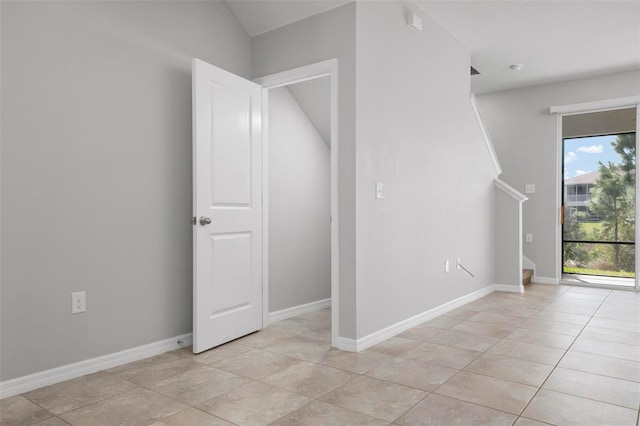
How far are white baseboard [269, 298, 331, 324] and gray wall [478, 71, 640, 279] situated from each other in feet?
10.5

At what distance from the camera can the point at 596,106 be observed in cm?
548

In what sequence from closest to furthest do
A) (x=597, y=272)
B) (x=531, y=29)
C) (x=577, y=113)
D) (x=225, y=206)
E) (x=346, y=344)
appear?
(x=346, y=344)
(x=225, y=206)
(x=531, y=29)
(x=577, y=113)
(x=597, y=272)

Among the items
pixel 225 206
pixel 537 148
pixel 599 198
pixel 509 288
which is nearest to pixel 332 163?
pixel 225 206

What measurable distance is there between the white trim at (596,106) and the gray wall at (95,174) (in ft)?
14.9

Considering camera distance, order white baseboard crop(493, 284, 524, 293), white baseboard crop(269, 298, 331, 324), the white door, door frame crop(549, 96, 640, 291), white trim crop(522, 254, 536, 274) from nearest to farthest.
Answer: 1. the white door
2. white baseboard crop(269, 298, 331, 324)
3. white baseboard crop(493, 284, 524, 293)
4. door frame crop(549, 96, 640, 291)
5. white trim crop(522, 254, 536, 274)

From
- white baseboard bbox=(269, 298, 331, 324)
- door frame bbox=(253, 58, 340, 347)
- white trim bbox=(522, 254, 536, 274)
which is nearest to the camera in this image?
door frame bbox=(253, 58, 340, 347)

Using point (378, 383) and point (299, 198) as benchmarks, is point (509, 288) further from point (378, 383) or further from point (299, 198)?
point (378, 383)

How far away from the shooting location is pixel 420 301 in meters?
3.73

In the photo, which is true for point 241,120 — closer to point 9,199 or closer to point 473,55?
point 9,199

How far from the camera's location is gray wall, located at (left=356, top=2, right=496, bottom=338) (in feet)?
10.2

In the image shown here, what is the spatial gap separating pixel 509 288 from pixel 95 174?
448 centimetres

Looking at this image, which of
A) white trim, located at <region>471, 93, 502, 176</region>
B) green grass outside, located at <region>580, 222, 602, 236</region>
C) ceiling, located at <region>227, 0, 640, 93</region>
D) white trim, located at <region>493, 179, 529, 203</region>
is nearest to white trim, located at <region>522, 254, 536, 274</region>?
green grass outside, located at <region>580, 222, 602, 236</region>

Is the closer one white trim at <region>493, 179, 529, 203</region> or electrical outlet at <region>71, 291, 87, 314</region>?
electrical outlet at <region>71, 291, 87, 314</region>

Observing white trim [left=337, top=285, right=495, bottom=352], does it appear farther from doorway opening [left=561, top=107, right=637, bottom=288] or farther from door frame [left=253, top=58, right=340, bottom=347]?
doorway opening [left=561, top=107, right=637, bottom=288]
